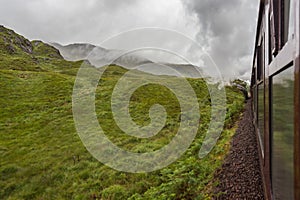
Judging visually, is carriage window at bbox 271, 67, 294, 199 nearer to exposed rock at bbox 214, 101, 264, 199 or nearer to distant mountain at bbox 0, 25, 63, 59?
exposed rock at bbox 214, 101, 264, 199

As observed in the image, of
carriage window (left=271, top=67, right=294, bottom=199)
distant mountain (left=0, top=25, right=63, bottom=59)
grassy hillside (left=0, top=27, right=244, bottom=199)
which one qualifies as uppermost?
distant mountain (left=0, top=25, right=63, bottom=59)

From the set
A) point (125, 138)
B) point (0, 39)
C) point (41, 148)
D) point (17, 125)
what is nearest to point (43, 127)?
point (17, 125)

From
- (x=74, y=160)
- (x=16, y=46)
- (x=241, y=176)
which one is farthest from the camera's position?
(x=16, y=46)

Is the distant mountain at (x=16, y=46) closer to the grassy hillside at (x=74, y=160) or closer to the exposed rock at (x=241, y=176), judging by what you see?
the grassy hillside at (x=74, y=160)

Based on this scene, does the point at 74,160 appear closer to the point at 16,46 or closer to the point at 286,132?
the point at 286,132

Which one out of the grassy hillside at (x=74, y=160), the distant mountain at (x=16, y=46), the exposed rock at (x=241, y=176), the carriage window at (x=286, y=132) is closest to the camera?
the carriage window at (x=286, y=132)

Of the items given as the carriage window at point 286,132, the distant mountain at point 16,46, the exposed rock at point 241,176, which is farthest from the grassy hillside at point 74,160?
the distant mountain at point 16,46

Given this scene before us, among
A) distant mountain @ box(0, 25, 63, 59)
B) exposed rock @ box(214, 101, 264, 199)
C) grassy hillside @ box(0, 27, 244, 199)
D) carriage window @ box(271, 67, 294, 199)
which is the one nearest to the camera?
carriage window @ box(271, 67, 294, 199)

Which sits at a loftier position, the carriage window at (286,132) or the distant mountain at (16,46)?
the distant mountain at (16,46)

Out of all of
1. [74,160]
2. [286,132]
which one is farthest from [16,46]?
[286,132]

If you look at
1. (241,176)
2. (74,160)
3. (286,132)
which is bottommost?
(74,160)

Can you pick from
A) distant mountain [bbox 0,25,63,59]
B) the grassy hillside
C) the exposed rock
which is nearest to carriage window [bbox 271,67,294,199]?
the exposed rock

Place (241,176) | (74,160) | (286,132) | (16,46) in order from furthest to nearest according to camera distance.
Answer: (16,46) < (74,160) < (241,176) < (286,132)

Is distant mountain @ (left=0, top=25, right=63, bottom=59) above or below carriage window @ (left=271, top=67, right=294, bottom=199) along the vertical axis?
above
